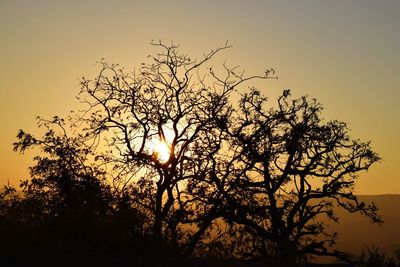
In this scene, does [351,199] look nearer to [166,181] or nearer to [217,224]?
[217,224]

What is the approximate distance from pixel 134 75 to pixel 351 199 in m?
11.5

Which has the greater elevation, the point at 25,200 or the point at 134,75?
the point at 134,75

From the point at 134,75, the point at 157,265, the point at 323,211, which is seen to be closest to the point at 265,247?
the point at 323,211

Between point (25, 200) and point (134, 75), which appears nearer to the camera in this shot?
point (25, 200)

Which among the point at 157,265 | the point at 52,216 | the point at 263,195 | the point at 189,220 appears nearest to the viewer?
the point at 157,265

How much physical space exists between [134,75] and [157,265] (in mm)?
14208

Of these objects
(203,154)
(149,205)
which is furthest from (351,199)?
(149,205)

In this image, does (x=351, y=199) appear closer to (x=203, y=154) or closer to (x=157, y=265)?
(x=203, y=154)

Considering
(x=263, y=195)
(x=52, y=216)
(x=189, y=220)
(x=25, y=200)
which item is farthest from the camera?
(x=263, y=195)

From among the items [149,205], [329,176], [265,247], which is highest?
[329,176]

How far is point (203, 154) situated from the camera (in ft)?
75.9

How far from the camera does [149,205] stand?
22109 millimetres

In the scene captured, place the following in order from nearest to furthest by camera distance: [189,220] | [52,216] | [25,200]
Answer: [52,216]
[25,200]
[189,220]

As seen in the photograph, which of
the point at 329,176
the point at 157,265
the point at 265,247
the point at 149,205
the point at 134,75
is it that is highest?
the point at 134,75
